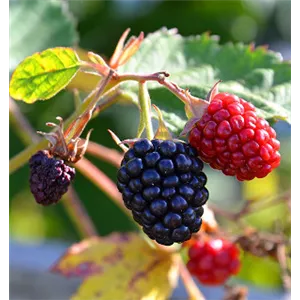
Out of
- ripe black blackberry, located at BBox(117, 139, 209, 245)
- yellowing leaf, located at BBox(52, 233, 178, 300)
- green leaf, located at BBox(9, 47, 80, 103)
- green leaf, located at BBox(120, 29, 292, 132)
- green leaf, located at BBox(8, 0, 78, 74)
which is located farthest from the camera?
green leaf, located at BBox(8, 0, 78, 74)

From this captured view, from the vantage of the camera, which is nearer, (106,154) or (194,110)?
→ (194,110)

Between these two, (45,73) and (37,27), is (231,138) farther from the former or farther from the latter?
(37,27)

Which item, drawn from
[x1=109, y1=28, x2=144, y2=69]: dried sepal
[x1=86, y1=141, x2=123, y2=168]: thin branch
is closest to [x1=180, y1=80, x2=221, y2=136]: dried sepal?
[x1=109, y1=28, x2=144, y2=69]: dried sepal

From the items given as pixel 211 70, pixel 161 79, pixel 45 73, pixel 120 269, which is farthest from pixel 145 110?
pixel 120 269

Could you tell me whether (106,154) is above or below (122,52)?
below

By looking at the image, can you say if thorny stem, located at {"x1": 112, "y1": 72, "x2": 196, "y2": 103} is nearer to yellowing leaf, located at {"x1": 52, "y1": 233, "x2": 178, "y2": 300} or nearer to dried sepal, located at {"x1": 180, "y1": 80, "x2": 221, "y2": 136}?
dried sepal, located at {"x1": 180, "y1": 80, "x2": 221, "y2": 136}

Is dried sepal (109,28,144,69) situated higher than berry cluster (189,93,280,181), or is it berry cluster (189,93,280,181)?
dried sepal (109,28,144,69)

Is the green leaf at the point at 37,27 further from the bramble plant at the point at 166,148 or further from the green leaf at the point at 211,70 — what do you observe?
the green leaf at the point at 211,70

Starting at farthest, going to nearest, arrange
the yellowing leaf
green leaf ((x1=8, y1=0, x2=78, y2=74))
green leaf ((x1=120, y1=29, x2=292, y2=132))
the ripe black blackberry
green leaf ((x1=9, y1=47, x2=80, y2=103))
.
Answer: green leaf ((x1=8, y1=0, x2=78, y2=74)), the yellowing leaf, green leaf ((x1=120, y1=29, x2=292, y2=132)), green leaf ((x1=9, y1=47, x2=80, y2=103)), the ripe black blackberry
